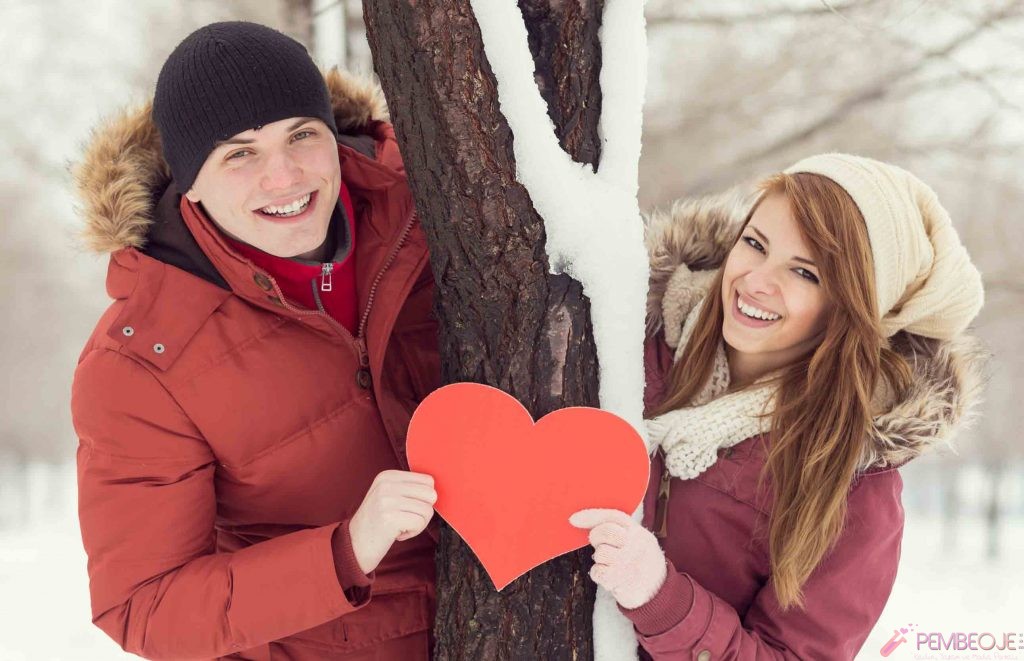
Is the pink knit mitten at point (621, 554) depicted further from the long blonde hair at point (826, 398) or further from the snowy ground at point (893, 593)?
the snowy ground at point (893, 593)

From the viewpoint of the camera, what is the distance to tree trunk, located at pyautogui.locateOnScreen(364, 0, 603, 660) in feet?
4.55

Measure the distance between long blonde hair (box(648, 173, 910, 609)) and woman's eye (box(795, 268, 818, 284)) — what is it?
0.09ft

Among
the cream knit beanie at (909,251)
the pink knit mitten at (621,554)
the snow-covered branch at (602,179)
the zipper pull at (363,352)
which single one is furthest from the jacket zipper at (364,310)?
→ the cream knit beanie at (909,251)

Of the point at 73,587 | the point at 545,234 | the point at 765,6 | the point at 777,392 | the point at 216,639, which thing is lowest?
the point at 73,587

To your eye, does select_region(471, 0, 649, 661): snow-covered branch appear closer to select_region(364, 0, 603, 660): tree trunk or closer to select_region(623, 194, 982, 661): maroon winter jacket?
select_region(364, 0, 603, 660): tree trunk

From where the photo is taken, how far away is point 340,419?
1.71 meters

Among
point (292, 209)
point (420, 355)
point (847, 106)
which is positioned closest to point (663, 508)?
point (420, 355)

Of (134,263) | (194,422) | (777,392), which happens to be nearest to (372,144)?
(134,263)

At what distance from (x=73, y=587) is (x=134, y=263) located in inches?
149

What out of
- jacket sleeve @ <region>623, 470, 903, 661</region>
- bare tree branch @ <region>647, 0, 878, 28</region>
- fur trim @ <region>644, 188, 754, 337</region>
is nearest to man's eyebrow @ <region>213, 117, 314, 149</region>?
fur trim @ <region>644, 188, 754, 337</region>

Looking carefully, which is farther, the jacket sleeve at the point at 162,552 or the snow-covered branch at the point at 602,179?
the jacket sleeve at the point at 162,552

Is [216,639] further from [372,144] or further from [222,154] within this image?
[372,144]

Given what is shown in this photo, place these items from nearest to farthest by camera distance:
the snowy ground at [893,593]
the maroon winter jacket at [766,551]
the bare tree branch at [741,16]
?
the maroon winter jacket at [766,551] < the bare tree branch at [741,16] < the snowy ground at [893,593]

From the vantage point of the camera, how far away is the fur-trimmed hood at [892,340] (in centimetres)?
161
